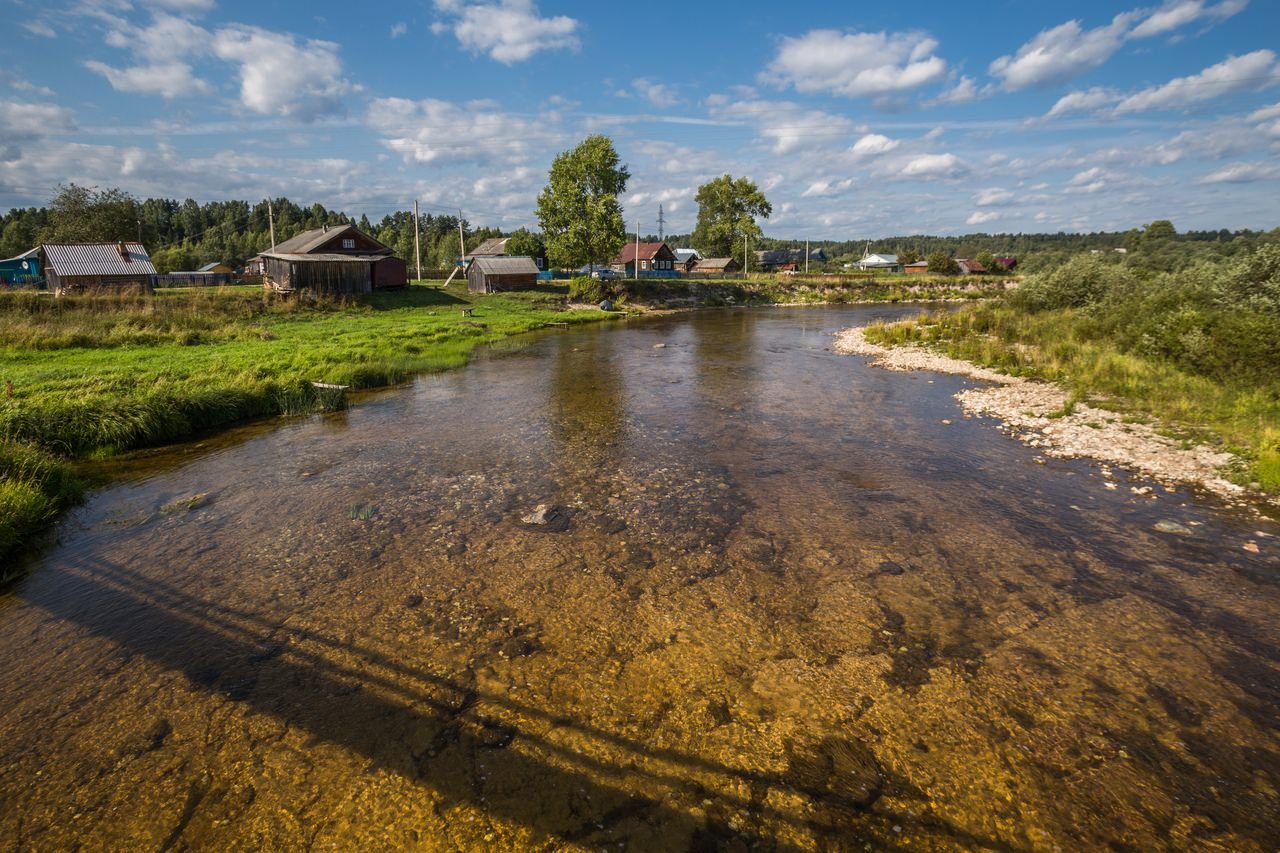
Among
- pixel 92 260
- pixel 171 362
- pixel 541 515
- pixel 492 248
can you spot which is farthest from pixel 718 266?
pixel 541 515

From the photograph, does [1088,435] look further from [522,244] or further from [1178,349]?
[522,244]

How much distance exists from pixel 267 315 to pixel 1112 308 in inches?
1799

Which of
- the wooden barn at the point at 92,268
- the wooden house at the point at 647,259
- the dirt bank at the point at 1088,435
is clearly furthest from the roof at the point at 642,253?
the dirt bank at the point at 1088,435

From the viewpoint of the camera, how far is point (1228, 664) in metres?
7.07

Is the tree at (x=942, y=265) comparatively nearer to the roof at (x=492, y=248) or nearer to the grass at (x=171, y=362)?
the roof at (x=492, y=248)

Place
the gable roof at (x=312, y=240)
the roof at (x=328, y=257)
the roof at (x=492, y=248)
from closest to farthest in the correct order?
the roof at (x=328, y=257)
the gable roof at (x=312, y=240)
the roof at (x=492, y=248)

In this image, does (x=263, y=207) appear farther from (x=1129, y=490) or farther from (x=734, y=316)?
(x=1129, y=490)

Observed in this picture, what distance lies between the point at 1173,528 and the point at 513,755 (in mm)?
11621

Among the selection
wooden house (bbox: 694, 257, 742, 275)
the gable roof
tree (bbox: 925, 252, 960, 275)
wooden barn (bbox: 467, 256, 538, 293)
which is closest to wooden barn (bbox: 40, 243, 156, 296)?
the gable roof

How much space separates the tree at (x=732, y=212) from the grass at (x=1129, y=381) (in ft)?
239

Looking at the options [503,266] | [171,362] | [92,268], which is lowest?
[171,362]

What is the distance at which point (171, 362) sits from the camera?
70.7 ft

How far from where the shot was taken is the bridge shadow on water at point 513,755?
5121mm

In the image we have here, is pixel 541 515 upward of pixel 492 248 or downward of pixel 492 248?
downward
